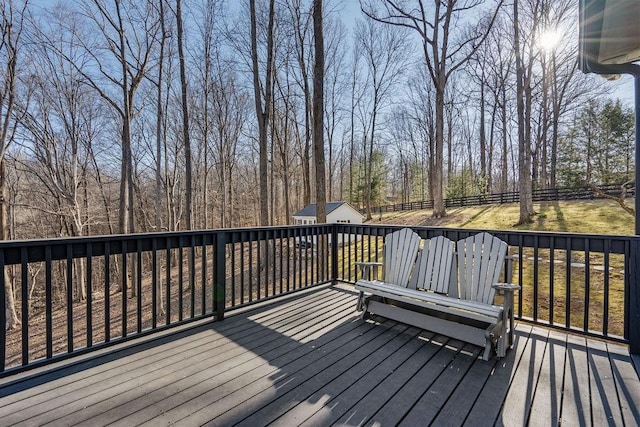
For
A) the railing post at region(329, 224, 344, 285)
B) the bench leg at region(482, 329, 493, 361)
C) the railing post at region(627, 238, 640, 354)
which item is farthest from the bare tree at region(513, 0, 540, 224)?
the bench leg at region(482, 329, 493, 361)

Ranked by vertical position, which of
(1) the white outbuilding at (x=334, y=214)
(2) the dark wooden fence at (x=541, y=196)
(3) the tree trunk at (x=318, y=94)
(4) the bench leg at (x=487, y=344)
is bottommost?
(4) the bench leg at (x=487, y=344)

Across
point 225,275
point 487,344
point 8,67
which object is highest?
point 8,67

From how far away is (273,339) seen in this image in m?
2.82

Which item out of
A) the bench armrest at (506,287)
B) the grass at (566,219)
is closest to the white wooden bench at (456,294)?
the bench armrest at (506,287)

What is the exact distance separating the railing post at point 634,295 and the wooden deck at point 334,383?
11 cm

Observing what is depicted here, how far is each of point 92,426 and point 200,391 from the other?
57cm

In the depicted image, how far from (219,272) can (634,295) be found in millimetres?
3681

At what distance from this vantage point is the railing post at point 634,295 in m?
2.50

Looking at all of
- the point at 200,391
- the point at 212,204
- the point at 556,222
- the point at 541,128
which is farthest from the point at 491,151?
the point at 200,391

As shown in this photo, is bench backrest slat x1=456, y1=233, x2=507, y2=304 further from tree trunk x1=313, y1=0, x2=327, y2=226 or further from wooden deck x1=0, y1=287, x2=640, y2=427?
tree trunk x1=313, y1=0, x2=327, y2=226

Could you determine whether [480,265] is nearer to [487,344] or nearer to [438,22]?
[487,344]

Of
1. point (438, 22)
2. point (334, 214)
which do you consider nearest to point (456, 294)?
point (334, 214)

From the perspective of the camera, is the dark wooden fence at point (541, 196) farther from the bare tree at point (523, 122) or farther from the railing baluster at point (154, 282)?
the railing baluster at point (154, 282)

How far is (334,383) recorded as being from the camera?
2115 millimetres
